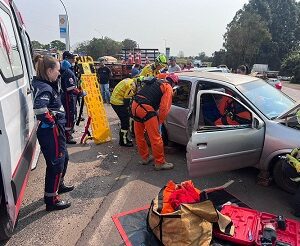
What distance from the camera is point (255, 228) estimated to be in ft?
10.5

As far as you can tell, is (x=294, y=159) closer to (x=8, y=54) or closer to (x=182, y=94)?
(x=182, y=94)

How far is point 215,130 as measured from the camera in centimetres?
418

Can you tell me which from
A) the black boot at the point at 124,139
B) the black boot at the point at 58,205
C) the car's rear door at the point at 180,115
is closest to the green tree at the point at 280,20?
the black boot at the point at 124,139

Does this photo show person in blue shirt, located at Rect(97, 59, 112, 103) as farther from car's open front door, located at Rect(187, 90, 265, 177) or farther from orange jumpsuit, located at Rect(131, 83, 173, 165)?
car's open front door, located at Rect(187, 90, 265, 177)

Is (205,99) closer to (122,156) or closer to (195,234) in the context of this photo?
(122,156)

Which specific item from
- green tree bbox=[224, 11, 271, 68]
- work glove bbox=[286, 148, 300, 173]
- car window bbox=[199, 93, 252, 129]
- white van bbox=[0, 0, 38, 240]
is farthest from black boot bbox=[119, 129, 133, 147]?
green tree bbox=[224, 11, 271, 68]

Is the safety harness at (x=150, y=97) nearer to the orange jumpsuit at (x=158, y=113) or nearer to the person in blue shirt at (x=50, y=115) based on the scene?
the orange jumpsuit at (x=158, y=113)

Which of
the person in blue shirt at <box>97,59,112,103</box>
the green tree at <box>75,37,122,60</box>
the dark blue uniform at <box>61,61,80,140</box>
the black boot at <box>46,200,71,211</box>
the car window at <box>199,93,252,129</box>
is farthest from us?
the green tree at <box>75,37,122,60</box>

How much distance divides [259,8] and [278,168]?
7010 cm

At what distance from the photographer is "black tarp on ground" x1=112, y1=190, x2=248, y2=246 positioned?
128 inches

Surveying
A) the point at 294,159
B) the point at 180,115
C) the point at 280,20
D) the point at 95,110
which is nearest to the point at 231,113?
the point at 180,115

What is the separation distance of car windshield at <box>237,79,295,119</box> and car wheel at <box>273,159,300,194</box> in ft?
2.20

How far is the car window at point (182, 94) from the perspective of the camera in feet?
17.9

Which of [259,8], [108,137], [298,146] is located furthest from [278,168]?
[259,8]
